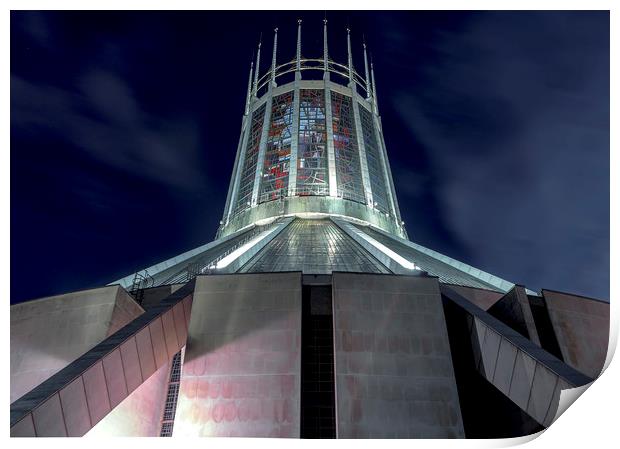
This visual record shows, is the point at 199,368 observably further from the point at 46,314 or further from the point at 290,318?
the point at 46,314

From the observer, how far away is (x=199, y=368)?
1000cm

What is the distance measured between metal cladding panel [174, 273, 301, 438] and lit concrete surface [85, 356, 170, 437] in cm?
203

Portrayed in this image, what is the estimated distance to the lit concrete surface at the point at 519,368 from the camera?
7.55 m

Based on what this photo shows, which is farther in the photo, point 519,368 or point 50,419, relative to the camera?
point 519,368

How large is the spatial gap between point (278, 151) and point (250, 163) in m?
1.75

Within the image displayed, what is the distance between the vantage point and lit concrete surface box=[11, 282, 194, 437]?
6.74 m

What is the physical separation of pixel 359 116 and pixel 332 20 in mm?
8096

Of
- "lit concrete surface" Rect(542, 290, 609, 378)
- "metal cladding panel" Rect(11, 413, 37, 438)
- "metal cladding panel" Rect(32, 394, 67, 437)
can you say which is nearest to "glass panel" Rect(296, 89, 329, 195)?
"lit concrete surface" Rect(542, 290, 609, 378)

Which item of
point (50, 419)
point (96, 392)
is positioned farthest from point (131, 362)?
point (50, 419)

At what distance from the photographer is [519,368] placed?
870cm

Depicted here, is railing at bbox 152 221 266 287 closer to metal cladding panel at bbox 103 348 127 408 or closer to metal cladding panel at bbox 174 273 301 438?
metal cladding panel at bbox 174 273 301 438

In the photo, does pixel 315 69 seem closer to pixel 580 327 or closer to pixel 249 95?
pixel 249 95

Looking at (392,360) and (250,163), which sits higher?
(250,163)

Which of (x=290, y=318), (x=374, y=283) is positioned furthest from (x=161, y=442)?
(x=374, y=283)
